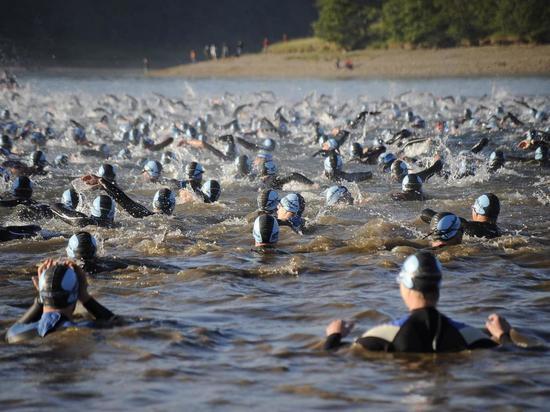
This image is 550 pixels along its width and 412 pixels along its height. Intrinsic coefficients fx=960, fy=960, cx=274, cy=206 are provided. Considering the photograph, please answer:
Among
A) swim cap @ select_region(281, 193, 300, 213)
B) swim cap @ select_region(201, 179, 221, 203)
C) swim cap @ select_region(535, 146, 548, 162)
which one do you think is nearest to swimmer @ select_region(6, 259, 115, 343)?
swim cap @ select_region(281, 193, 300, 213)

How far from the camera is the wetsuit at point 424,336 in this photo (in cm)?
737

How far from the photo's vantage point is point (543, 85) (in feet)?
176

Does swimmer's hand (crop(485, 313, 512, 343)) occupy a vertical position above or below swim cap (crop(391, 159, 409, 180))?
below

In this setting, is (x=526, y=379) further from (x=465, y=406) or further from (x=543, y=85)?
(x=543, y=85)

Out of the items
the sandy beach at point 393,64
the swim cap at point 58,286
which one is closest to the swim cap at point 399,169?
the swim cap at point 58,286

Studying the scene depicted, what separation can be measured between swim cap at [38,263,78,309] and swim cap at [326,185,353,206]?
9330mm

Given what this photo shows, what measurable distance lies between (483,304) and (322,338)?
232cm

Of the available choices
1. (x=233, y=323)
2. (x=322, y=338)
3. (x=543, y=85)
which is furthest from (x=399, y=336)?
(x=543, y=85)

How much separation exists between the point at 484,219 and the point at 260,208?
3.68 meters

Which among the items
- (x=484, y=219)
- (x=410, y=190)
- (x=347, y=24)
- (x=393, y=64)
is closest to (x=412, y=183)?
(x=410, y=190)

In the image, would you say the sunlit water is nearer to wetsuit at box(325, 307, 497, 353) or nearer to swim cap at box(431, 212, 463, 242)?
wetsuit at box(325, 307, 497, 353)

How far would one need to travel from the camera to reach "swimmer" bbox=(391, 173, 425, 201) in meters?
17.8

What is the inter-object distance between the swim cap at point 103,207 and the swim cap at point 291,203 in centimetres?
266

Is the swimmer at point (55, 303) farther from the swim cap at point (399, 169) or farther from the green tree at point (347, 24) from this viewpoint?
the green tree at point (347, 24)
